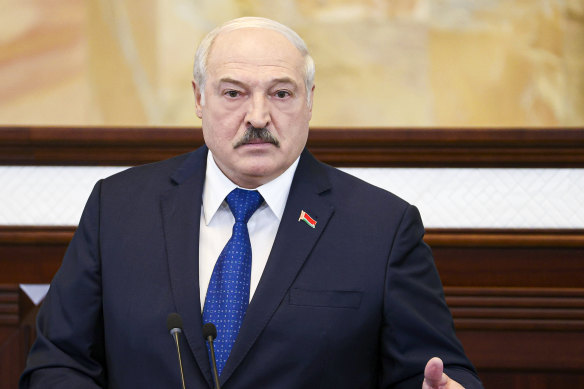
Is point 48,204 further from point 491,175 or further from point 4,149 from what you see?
point 491,175

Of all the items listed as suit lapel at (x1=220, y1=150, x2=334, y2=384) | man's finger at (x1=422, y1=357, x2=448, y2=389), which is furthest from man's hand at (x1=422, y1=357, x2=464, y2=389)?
suit lapel at (x1=220, y1=150, x2=334, y2=384)

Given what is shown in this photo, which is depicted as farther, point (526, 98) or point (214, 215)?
point (526, 98)

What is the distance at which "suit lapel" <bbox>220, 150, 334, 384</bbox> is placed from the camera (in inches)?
62.5

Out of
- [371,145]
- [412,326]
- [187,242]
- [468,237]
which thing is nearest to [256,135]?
[187,242]

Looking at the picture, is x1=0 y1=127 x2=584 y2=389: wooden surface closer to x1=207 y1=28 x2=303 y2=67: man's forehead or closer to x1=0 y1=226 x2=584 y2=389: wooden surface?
x1=0 y1=226 x2=584 y2=389: wooden surface

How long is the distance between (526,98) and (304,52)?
3.18 feet

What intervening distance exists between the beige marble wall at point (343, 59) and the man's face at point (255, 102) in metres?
0.74

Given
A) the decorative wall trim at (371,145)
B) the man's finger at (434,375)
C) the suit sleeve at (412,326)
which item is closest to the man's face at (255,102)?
the suit sleeve at (412,326)

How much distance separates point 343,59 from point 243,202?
89 cm

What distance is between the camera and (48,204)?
8.01 ft

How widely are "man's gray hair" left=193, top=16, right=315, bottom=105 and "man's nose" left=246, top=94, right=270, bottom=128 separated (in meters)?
0.13

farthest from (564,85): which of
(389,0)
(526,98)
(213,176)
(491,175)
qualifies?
(213,176)

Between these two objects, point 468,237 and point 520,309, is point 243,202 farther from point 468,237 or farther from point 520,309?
point 520,309

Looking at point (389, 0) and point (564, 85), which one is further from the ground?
point (389, 0)
